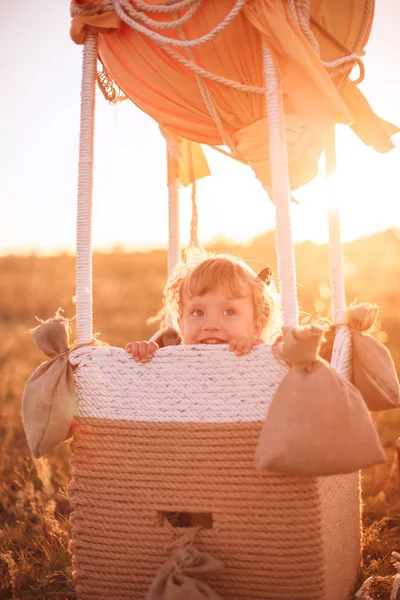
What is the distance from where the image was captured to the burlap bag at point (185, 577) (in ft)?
5.05

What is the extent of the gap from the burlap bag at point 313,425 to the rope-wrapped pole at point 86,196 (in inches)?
27.1

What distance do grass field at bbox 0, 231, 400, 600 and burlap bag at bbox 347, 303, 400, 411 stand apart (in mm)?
295

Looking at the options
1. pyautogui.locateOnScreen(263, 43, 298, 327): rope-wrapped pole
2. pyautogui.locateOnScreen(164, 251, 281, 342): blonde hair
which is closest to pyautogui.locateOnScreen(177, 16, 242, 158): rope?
pyautogui.locateOnScreen(263, 43, 298, 327): rope-wrapped pole

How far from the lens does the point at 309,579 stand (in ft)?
5.37

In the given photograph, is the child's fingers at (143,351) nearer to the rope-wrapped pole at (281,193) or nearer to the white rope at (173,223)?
the rope-wrapped pole at (281,193)

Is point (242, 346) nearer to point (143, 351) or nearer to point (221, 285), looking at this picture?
point (143, 351)

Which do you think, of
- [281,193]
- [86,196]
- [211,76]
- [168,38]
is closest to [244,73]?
[211,76]

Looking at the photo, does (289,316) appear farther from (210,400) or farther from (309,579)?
(309,579)

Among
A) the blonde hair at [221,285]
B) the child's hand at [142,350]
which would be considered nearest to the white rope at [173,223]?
the blonde hair at [221,285]

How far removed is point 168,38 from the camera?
5.85ft

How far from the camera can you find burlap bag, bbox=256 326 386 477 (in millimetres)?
1436

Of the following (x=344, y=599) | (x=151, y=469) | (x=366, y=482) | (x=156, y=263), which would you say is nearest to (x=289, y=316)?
(x=151, y=469)

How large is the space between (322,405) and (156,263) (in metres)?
7.35

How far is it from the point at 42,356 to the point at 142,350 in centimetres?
404
